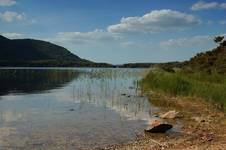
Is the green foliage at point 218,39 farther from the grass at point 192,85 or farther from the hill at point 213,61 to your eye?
the grass at point 192,85

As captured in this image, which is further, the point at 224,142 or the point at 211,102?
the point at 211,102

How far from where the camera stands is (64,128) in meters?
19.6

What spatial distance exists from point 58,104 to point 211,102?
11.1 m

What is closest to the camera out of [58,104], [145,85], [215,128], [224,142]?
[224,142]

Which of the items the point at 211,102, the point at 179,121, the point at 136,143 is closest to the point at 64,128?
the point at 136,143

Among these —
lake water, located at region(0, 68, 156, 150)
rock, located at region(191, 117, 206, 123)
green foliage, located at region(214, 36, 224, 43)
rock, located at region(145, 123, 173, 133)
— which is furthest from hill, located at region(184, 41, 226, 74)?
rock, located at region(145, 123, 173, 133)

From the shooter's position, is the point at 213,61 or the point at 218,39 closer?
the point at 213,61

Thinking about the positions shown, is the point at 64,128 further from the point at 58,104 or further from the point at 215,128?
the point at 58,104

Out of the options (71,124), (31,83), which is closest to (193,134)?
(71,124)

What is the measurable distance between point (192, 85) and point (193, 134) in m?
13.9

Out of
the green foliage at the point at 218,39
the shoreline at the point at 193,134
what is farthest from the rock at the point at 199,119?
the green foliage at the point at 218,39

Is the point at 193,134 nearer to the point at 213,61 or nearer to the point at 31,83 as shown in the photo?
the point at 213,61

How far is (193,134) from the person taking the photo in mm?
17672

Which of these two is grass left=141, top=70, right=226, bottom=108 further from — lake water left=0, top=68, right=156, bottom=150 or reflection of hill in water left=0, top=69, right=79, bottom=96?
reflection of hill in water left=0, top=69, right=79, bottom=96
